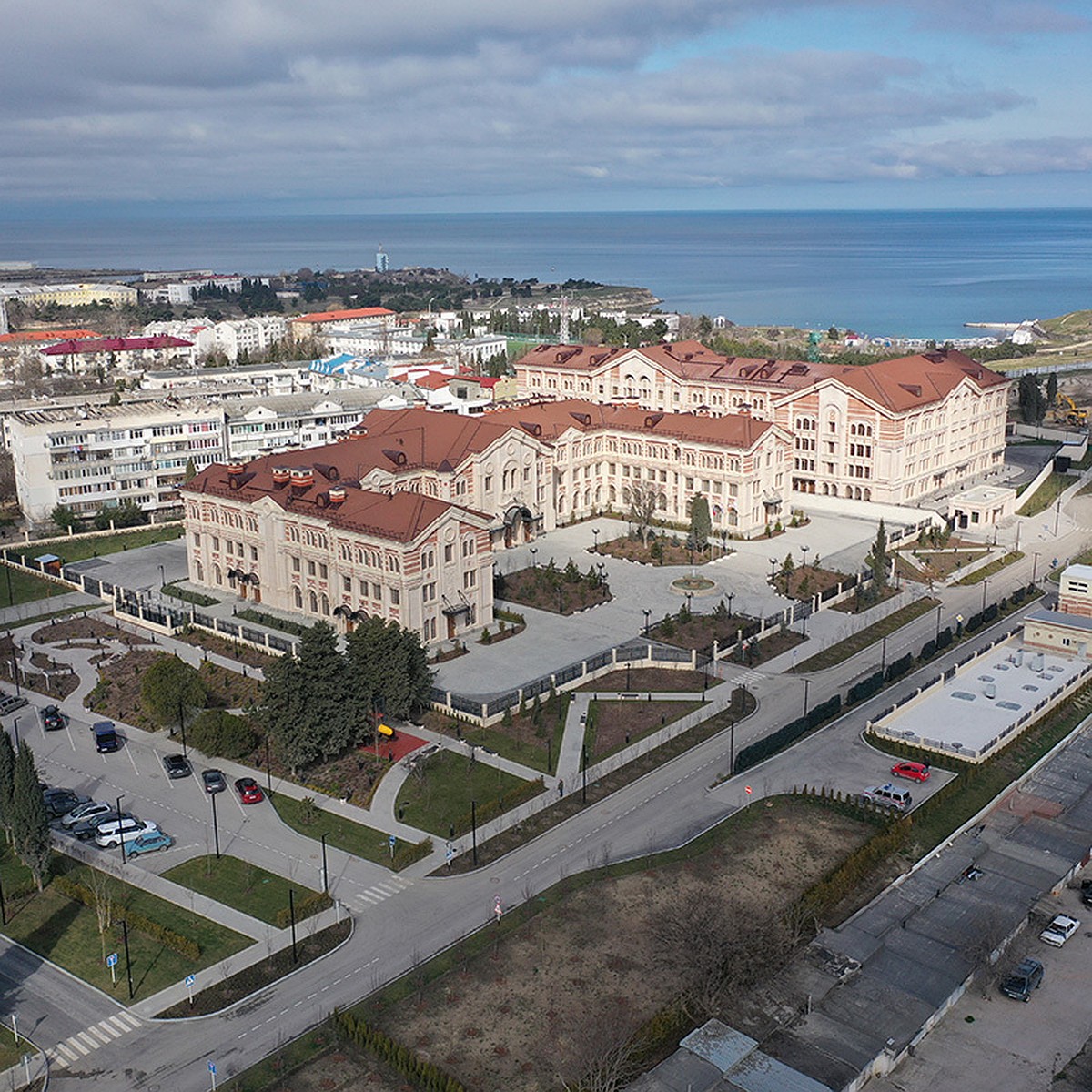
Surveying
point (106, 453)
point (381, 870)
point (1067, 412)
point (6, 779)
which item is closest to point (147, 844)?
point (6, 779)

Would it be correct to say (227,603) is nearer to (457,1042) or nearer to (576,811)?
(576,811)

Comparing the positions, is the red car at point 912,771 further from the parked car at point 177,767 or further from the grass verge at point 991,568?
the parked car at point 177,767

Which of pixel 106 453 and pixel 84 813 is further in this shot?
pixel 106 453

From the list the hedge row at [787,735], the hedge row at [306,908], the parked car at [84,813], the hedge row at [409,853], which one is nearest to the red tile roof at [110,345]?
the parked car at [84,813]

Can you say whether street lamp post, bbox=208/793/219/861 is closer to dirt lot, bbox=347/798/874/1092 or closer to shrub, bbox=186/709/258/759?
shrub, bbox=186/709/258/759

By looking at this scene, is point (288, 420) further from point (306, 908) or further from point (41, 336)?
point (41, 336)
